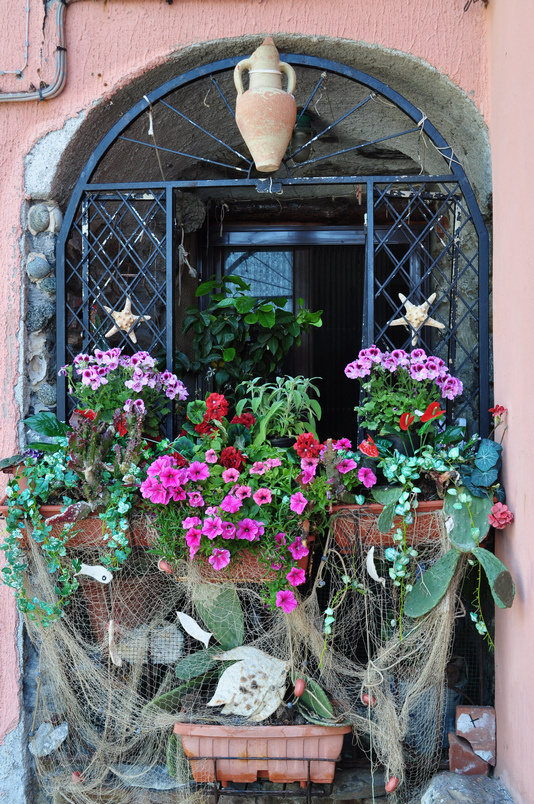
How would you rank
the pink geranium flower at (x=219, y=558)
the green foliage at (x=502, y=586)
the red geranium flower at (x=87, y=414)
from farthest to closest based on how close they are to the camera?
the red geranium flower at (x=87, y=414)
the pink geranium flower at (x=219, y=558)
the green foliage at (x=502, y=586)

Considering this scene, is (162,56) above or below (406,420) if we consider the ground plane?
above

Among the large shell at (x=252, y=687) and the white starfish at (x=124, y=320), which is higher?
the white starfish at (x=124, y=320)

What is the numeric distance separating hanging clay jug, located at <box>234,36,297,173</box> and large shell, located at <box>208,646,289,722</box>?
1849 millimetres

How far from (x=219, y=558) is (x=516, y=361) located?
1211 millimetres

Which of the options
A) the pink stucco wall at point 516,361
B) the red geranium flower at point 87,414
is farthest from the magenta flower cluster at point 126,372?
the pink stucco wall at point 516,361

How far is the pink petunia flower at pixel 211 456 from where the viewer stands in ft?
7.60

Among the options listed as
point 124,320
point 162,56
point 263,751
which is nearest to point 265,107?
point 162,56

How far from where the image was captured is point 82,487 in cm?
245

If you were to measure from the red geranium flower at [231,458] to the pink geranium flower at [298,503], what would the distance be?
237 mm

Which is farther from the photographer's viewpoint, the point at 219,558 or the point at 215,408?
the point at 215,408

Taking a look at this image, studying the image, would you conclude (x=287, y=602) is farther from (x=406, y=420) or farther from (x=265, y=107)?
Answer: (x=265, y=107)

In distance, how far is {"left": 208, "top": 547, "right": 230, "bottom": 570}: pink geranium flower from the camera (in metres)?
2.25

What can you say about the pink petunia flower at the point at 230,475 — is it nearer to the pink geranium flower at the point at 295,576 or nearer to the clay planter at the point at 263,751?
the pink geranium flower at the point at 295,576

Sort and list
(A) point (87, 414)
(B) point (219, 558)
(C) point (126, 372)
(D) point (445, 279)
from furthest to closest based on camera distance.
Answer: (D) point (445, 279) → (C) point (126, 372) → (A) point (87, 414) → (B) point (219, 558)
